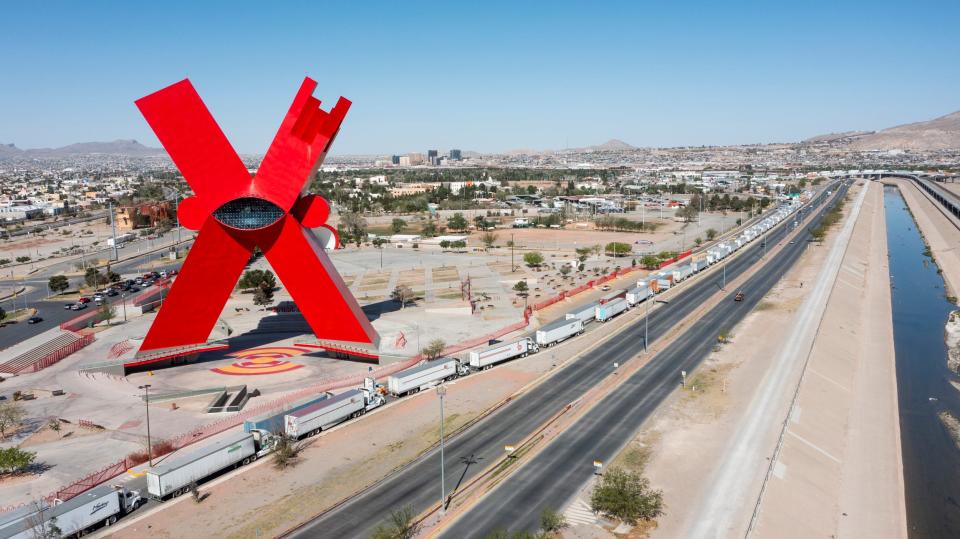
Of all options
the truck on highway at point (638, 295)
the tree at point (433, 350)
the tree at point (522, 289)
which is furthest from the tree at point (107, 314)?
the truck on highway at point (638, 295)

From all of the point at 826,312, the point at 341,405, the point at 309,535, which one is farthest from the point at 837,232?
the point at 309,535

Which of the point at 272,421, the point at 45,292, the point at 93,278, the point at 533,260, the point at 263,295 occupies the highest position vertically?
the point at 93,278

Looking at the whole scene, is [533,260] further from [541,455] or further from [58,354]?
[541,455]

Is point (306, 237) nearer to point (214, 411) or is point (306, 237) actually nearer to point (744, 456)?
point (214, 411)

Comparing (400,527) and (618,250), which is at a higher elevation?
(618,250)

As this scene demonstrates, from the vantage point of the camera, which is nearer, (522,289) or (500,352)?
(500,352)

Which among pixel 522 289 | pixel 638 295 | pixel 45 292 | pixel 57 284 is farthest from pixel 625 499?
pixel 45 292

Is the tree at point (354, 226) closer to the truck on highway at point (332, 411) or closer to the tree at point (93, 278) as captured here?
the tree at point (93, 278)
